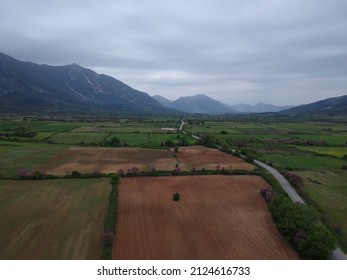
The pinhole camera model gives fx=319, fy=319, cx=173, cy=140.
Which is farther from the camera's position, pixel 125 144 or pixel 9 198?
pixel 125 144

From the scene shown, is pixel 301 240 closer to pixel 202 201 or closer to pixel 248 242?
pixel 248 242

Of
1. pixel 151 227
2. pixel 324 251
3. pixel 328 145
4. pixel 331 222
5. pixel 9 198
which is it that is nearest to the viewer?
pixel 324 251

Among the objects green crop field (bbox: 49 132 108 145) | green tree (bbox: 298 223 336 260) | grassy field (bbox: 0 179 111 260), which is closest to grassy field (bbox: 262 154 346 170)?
green tree (bbox: 298 223 336 260)

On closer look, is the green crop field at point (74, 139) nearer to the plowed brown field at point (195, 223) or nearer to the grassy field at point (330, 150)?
the plowed brown field at point (195, 223)

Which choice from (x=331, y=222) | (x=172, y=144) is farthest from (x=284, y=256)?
(x=172, y=144)

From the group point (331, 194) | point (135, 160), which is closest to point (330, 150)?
point (331, 194)

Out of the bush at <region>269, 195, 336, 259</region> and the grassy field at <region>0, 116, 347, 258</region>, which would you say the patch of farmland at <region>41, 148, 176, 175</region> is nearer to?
the grassy field at <region>0, 116, 347, 258</region>
